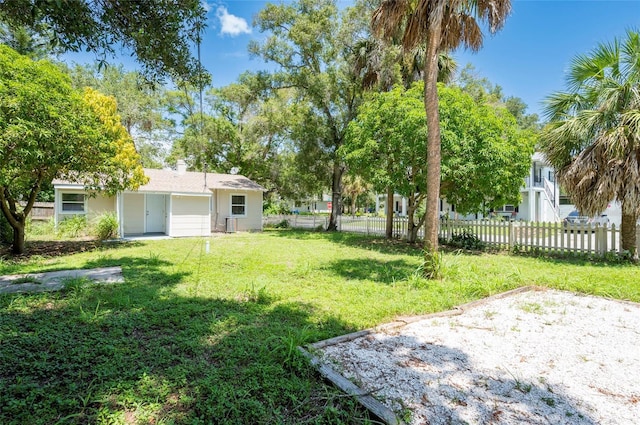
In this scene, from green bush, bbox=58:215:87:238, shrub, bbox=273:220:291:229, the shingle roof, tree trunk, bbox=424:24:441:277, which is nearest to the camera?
tree trunk, bbox=424:24:441:277

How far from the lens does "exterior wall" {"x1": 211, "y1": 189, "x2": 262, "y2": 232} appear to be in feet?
62.4

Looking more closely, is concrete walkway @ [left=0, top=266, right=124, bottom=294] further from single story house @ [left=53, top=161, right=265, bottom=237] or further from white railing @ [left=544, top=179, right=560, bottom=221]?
white railing @ [left=544, top=179, right=560, bottom=221]

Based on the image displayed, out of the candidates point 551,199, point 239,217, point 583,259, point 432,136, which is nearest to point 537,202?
point 551,199

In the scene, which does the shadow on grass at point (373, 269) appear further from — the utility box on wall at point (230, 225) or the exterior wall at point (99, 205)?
the exterior wall at point (99, 205)

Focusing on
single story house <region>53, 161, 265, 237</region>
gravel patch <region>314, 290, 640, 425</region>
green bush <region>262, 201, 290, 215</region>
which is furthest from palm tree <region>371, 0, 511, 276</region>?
Answer: green bush <region>262, 201, 290, 215</region>

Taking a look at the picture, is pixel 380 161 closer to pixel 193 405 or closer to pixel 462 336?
pixel 462 336

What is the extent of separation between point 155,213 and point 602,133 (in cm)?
1837

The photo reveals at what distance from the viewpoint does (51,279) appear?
647 cm

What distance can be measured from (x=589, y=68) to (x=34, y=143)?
14269 mm

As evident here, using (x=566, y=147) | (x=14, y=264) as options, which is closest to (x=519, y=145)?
(x=566, y=147)

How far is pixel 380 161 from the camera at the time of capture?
476 inches

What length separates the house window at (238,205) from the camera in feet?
64.0

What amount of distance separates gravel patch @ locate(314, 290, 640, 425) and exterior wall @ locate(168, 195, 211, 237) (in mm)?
14225

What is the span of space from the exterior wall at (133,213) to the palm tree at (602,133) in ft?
55.8
